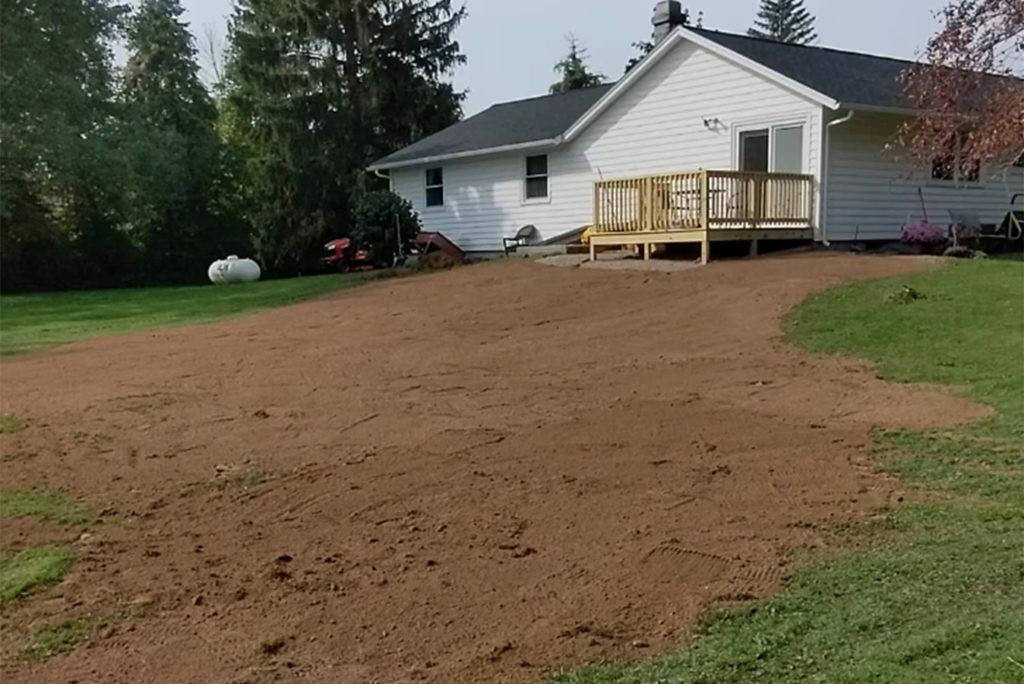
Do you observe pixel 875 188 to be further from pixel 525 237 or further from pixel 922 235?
pixel 525 237

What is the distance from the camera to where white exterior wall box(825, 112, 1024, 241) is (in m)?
15.6

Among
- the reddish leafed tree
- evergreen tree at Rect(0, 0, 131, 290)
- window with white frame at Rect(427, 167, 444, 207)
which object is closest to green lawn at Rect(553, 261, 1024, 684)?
the reddish leafed tree

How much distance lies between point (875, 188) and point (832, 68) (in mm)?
2407

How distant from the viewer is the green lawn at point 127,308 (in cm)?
1351

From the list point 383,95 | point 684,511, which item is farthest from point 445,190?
point 684,511

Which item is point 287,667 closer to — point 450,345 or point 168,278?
point 450,345

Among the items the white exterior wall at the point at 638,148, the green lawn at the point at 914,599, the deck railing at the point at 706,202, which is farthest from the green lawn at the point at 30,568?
the white exterior wall at the point at 638,148

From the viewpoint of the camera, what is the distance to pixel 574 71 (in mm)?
36844

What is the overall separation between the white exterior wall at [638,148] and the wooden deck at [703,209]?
35.8 inches

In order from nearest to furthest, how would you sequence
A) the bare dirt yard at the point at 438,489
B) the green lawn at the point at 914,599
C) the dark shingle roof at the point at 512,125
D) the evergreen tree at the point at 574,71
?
the green lawn at the point at 914,599, the bare dirt yard at the point at 438,489, the dark shingle roof at the point at 512,125, the evergreen tree at the point at 574,71

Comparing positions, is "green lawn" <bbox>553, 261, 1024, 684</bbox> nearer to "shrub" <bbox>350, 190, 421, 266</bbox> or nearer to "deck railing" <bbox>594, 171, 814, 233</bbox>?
"deck railing" <bbox>594, 171, 814, 233</bbox>

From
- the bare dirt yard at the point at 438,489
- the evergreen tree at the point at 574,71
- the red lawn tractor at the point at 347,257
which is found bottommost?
the bare dirt yard at the point at 438,489

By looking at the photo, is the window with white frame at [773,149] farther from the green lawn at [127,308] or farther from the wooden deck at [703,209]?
the green lawn at [127,308]

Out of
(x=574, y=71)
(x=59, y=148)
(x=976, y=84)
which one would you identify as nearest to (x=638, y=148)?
(x=976, y=84)
